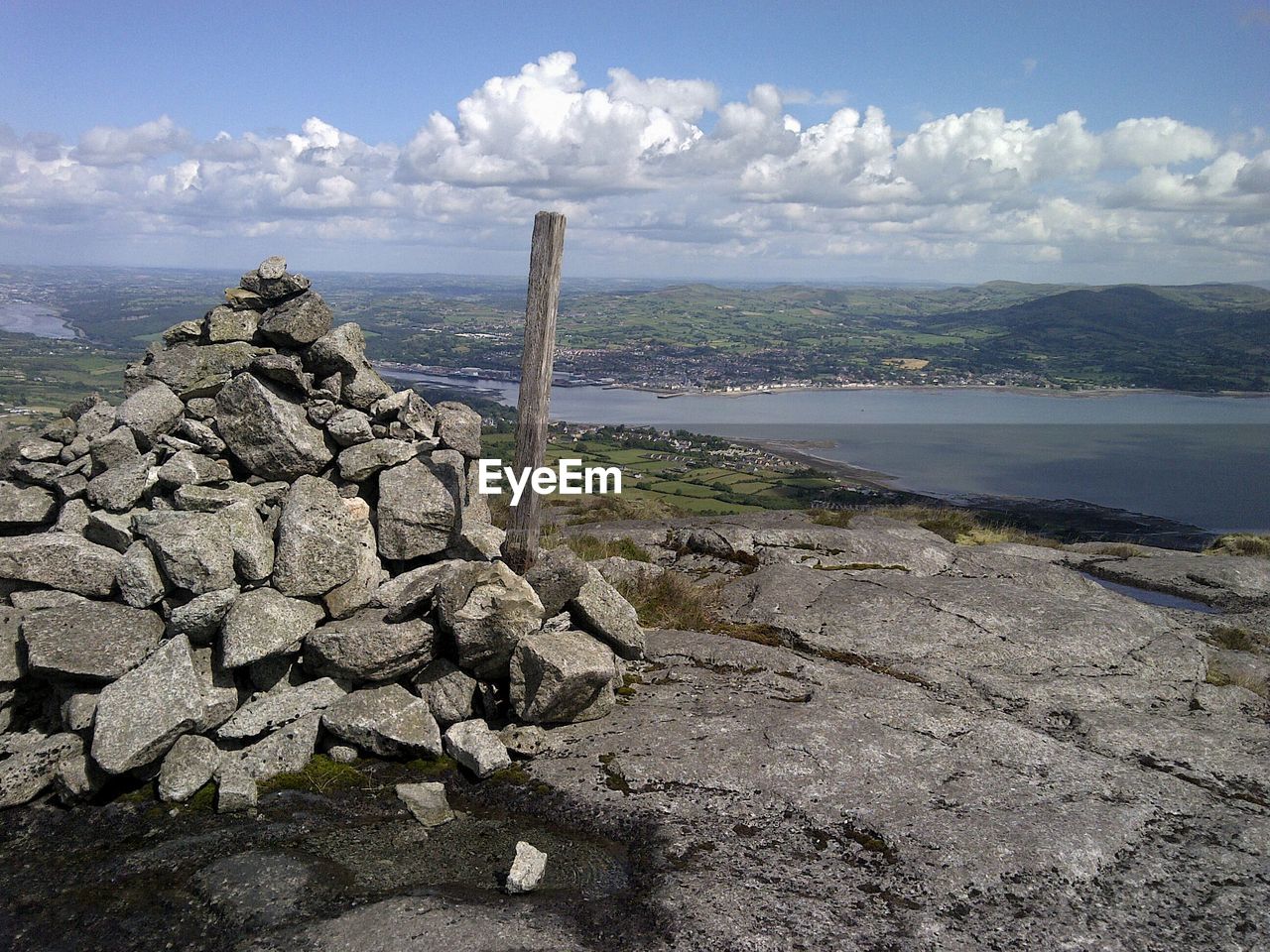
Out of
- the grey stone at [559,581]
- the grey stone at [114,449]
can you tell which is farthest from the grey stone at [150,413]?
the grey stone at [559,581]

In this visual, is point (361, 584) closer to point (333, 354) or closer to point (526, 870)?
point (333, 354)

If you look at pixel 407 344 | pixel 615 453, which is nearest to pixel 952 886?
pixel 615 453

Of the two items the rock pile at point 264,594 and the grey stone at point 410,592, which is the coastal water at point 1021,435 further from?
the grey stone at point 410,592

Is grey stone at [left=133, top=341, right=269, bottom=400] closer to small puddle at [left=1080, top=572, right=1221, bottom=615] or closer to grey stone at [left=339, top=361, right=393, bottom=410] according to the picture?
grey stone at [left=339, top=361, right=393, bottom=410]

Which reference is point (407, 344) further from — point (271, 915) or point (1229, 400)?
point (1229, 400)

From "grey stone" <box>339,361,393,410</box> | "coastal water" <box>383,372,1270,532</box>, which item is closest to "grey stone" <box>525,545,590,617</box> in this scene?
"grey stone" <box>339,361,393,410</box>

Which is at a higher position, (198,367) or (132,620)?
(198,367)
